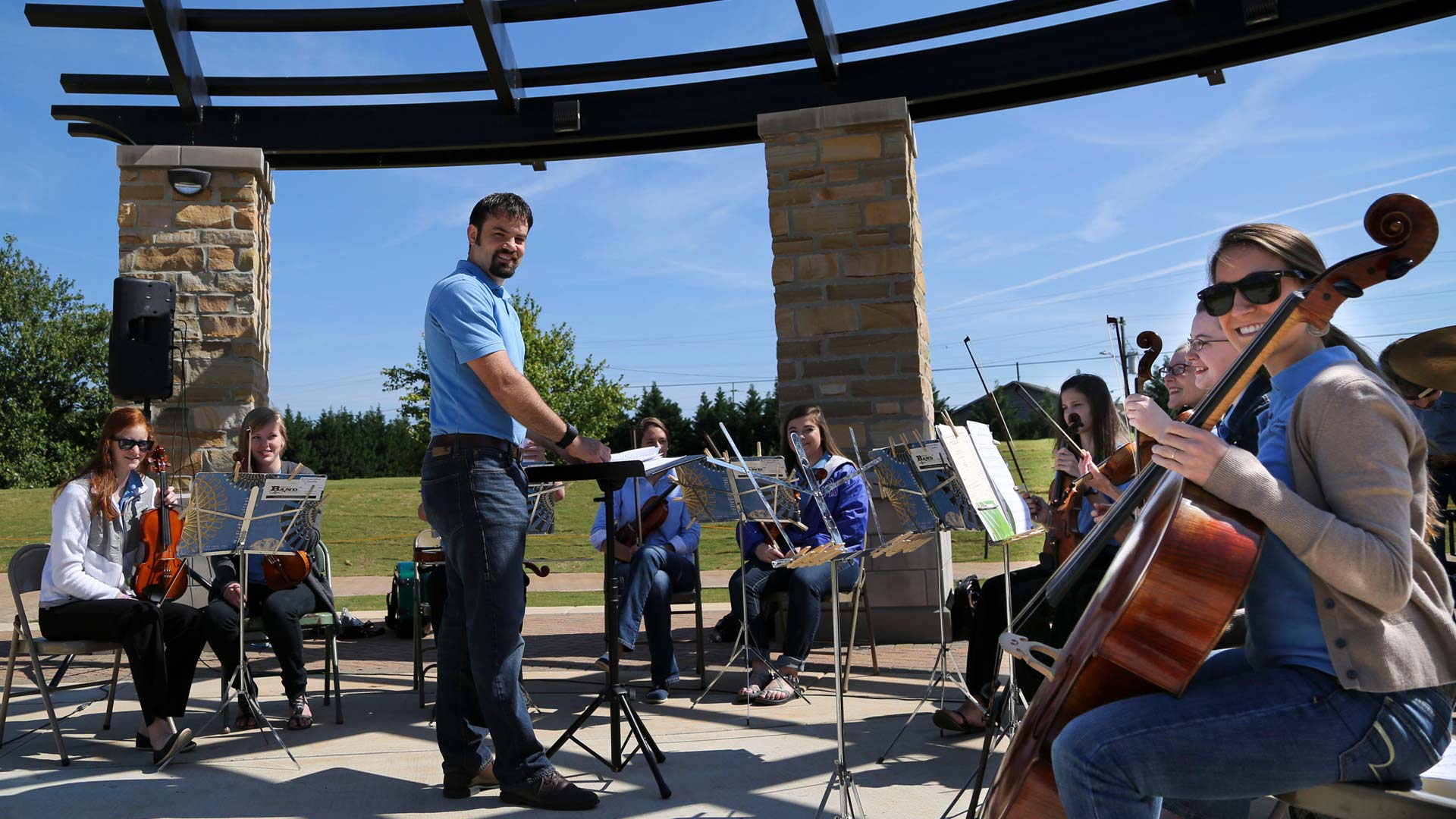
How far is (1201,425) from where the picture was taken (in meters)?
1.87

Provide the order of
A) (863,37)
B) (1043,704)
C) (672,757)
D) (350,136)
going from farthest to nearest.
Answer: (350,136) → (863,37) → (672,757) → (1043,704)

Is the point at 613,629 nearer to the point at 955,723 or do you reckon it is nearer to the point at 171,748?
the point at 955,723

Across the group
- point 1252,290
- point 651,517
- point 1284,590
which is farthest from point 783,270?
point 1284,590

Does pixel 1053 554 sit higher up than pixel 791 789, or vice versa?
pixel 1053 554

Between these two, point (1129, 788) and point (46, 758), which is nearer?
point (1129, 788)

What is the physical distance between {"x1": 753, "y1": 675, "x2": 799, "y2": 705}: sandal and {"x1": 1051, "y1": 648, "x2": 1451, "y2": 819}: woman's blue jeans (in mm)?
3478

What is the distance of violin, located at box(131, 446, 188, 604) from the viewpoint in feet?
15.4

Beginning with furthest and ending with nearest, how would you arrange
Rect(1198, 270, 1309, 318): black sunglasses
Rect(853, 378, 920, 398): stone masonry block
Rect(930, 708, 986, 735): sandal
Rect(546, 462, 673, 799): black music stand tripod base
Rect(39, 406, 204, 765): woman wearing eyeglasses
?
Rect(853, 378, 920, 398): stone masonry block < Rect(930, 708, 986, 735): sandal < Rect(39, 406, 204, 765): woman wearing eyeglasses < Rect(546, 462, 673, 799): black music stand tripod base < Rect(1198, 270, 1309, 318): black sunglasses

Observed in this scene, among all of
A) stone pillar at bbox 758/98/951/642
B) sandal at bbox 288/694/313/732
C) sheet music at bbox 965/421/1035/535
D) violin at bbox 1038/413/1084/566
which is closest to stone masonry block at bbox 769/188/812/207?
stone pillar at bbox 758/98/951/642

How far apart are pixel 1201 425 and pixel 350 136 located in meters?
6.69

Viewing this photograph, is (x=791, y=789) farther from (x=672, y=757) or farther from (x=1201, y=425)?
(x=1201, y=425)

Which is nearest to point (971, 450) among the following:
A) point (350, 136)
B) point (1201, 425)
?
point (1201, 425)

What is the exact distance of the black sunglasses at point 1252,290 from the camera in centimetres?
199

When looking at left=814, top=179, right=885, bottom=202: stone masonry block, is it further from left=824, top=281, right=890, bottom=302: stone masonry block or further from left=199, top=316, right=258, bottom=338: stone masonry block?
left=199, top=316, right=258, bottom=338: stone masonry block
